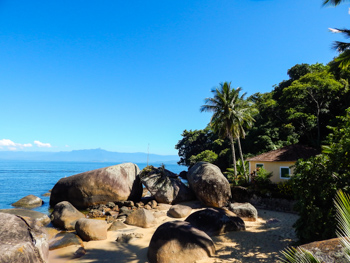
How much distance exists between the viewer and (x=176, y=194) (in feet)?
65.4

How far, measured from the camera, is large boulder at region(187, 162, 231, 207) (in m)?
17.8

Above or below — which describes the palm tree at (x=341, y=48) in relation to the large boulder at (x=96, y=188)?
above

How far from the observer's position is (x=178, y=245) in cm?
830

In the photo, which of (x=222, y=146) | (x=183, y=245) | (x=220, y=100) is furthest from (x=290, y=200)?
(x=222, y=146)

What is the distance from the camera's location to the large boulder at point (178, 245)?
809cm

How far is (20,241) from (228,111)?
71.5ft

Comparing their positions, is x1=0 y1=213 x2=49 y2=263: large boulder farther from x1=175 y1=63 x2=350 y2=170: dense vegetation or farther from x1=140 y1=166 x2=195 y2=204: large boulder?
x1=175 y1=63 x2=350 y2=170: dense vegetation

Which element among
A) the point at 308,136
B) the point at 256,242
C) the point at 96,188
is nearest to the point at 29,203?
the point at 96,188

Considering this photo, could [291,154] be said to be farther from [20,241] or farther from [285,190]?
[20,241]

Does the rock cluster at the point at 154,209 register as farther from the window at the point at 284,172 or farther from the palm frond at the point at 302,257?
the palm frond at the point at 302,257

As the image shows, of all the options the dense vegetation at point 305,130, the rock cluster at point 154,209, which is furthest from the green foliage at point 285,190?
the rock cluster at point 154,209

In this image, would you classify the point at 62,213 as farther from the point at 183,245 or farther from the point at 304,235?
the point at 304,235

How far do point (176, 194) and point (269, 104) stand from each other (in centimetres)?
2015

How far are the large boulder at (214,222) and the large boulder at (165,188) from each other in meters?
8.22
